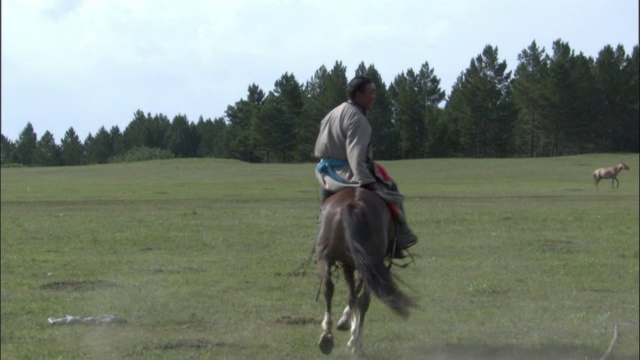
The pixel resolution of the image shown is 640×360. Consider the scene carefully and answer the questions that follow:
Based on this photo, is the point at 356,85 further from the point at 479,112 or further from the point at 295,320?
the point at 479,112

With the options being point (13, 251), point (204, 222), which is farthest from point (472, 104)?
point (13, 251)

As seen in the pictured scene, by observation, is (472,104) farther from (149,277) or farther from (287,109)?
(149,277)

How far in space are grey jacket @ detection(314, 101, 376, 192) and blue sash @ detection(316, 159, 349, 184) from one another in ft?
0.10

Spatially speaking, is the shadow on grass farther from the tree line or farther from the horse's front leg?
the tree line

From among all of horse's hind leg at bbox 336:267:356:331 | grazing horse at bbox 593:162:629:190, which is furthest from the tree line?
horse's hind leg at bbox 336:267:356:331

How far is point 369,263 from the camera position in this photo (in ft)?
25.8

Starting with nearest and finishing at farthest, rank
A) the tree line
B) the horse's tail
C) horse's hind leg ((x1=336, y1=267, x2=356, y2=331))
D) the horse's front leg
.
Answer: the horse's tail
the horse's front leg
horse's hind leg ((x1=336, y1=267, x2=356, y2=331))
the tree line

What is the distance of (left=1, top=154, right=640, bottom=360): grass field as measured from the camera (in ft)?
31.0

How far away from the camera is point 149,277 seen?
1423 cm

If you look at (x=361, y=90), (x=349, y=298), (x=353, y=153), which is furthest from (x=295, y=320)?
(x=361, y=90)

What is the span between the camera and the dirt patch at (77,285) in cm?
1312

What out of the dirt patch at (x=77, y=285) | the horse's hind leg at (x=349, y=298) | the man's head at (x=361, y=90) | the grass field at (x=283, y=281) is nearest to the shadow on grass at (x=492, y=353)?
the grass field at (x=283, y=281)

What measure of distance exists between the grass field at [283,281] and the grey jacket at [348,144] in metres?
1.72

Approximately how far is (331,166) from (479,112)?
17.2 m
